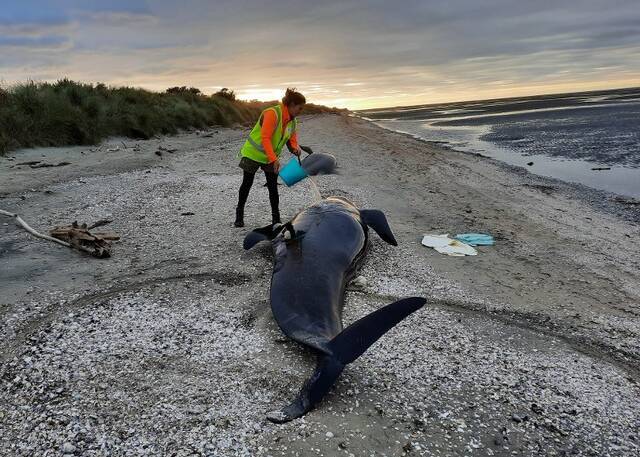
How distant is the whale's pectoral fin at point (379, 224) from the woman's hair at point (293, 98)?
72.7 inches

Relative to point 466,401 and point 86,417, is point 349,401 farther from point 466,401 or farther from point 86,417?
point 86,417

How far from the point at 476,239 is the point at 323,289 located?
12.5 ft

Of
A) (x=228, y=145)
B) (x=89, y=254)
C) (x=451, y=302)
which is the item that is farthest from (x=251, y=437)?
(x=228, y=145)

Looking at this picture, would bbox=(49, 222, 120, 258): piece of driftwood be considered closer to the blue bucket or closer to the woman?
the woman

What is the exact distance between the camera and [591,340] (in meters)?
4.64

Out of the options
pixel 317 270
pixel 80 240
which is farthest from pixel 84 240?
pixel 317 270

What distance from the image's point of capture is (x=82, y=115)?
52.1ft

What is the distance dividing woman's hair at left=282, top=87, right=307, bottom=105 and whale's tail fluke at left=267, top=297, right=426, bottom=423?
429cm

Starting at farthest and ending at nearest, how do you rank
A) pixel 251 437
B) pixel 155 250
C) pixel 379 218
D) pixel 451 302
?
pixel 379 218
pixel 155 250
pixel 451 302
pixel 251 437

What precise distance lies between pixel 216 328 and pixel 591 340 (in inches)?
140

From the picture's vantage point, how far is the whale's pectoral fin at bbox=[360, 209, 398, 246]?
679cm

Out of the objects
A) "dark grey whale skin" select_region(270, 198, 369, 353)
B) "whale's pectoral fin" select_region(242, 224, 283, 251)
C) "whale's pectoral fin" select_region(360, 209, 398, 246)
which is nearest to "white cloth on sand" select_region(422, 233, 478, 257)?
"whale's pectoral fin" select_region(360, 209, 398, 246)

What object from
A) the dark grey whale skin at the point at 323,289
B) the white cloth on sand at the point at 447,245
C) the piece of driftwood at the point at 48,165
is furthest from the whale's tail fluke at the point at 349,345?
the piece of driftwood at the point at 48,165

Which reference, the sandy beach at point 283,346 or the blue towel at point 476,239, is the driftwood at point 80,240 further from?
the blue towel at point 476,239
